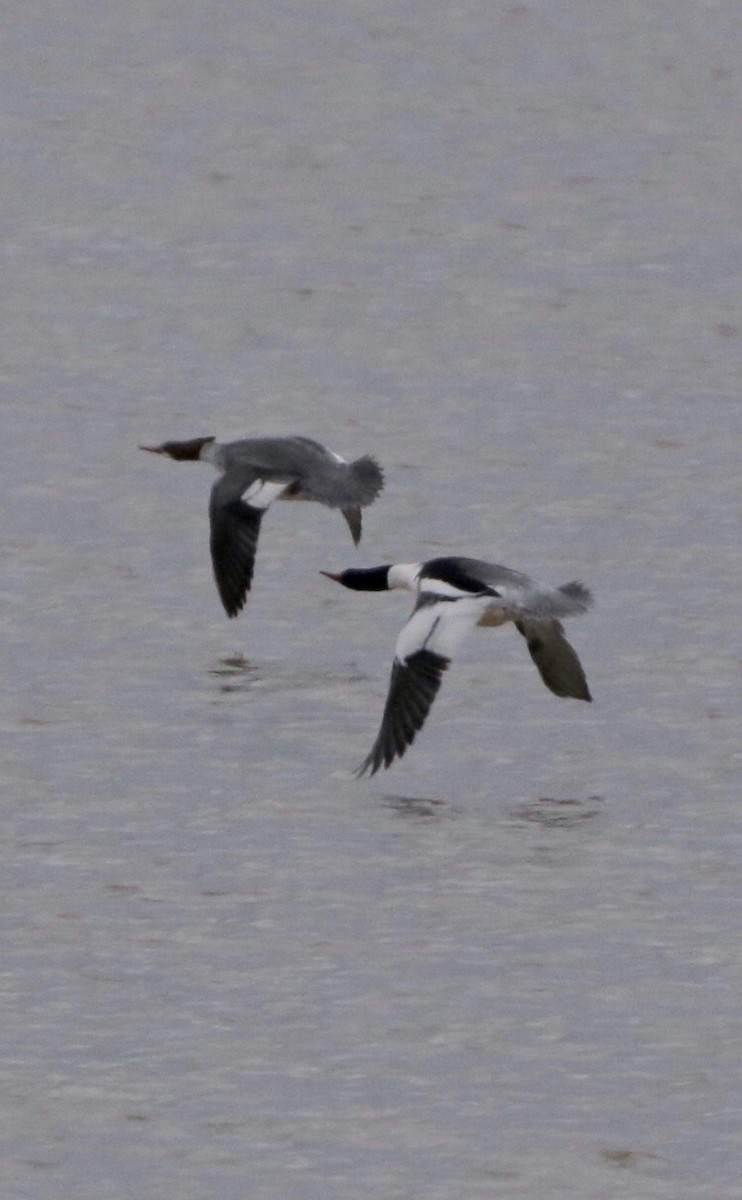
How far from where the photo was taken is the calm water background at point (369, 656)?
690 centimetres

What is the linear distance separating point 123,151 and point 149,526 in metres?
8.66

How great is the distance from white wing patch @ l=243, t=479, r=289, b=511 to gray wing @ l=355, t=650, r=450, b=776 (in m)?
2.38

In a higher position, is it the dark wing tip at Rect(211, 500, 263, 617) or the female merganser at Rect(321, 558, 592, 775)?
the female merganser at Rect(321, 558, 592, 775)

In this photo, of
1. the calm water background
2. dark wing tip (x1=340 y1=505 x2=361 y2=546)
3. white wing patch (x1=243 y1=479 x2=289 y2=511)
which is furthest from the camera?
dark wing tip (x1=340 y1=505 x2=361 y2=546)

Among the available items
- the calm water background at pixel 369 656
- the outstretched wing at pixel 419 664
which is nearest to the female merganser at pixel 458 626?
the outstretched wing at pixel 419 664

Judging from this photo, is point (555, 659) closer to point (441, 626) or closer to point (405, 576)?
point (441, 626)

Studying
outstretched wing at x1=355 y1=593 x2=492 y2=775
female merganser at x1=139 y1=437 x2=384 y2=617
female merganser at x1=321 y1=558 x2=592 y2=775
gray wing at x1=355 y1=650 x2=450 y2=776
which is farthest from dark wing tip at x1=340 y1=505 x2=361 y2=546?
gray wing at x1=355 y1=650 x2=450 y2=776

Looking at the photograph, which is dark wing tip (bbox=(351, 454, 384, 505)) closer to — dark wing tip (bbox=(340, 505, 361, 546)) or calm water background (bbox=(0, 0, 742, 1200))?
dark wing tip (bbox=(340, 505, 361, 546))

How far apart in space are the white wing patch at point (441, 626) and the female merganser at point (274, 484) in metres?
1.70

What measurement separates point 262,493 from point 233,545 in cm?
48

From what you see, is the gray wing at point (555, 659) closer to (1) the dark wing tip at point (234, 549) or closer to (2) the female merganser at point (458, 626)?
(2) the female merganser at point (458, 626)

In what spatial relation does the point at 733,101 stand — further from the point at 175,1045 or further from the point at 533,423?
the point at 175,1045

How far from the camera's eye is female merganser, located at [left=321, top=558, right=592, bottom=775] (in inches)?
368

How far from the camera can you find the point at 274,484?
1197 centimetres
